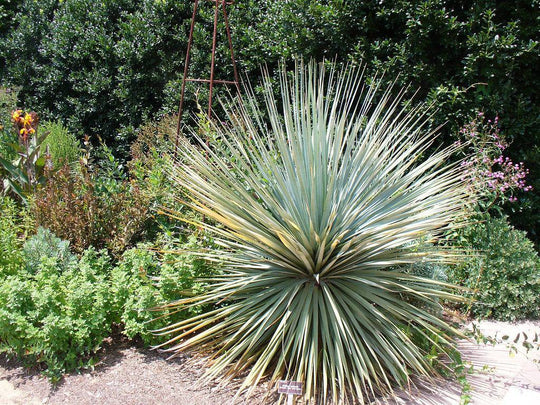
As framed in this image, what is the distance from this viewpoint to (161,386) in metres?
3.16

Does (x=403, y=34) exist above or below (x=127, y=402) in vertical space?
above

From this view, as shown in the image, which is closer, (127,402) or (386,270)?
(127,402)

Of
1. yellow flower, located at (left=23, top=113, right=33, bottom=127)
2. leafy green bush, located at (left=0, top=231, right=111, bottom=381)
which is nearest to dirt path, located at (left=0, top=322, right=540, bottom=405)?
leafy green bush, located at (left=0, top=231, right=111, bottom=381)

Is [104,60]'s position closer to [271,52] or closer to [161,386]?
[271,52]

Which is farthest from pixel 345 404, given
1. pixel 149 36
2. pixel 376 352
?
pixel 149 36

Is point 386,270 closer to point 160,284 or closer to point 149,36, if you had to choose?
point 160,284

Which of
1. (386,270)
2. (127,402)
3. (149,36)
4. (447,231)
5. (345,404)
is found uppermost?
(149,36)

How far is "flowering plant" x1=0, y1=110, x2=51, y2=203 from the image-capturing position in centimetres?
508

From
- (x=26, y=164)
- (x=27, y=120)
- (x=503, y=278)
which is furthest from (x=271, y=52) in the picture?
(x=503, y=278)

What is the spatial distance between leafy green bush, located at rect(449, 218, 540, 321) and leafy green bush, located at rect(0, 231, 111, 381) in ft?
9.07

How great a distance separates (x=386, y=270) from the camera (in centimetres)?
355

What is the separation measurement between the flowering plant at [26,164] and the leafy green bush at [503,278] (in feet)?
13.3

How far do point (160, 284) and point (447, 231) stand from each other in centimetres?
259

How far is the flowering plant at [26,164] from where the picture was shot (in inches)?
200
